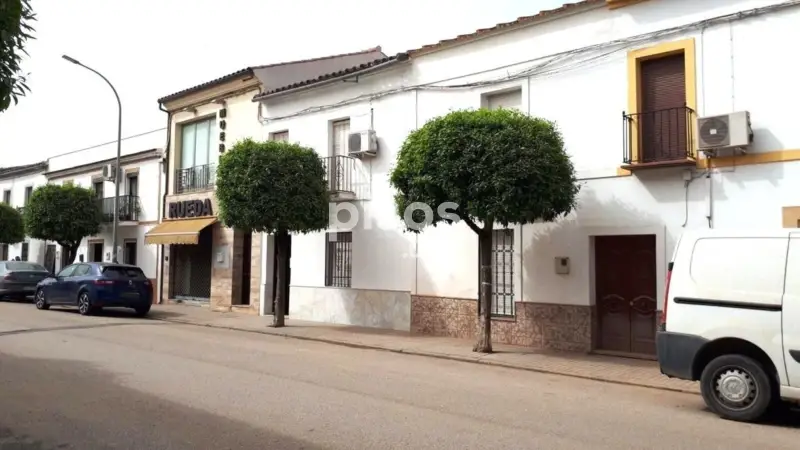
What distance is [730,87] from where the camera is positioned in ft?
33.1

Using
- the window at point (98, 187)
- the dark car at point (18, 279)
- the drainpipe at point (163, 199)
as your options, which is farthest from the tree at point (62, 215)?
the drainpipe at point (163, 199)

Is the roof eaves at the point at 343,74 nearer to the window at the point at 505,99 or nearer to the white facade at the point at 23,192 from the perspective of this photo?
the window at the point at 505,99

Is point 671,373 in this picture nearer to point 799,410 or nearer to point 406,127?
point 799,410

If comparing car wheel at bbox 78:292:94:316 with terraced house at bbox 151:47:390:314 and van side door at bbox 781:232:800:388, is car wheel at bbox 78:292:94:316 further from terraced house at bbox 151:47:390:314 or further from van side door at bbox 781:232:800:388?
van side door at bbox 781:232:800:388

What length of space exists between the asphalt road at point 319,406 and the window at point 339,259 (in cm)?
486

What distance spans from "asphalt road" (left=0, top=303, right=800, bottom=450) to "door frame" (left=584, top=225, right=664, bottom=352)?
8.21ft

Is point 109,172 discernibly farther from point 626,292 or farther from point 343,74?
point 626,292

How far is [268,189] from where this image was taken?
1359 centimetres

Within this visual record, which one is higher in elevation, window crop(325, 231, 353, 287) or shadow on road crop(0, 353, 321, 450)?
window crop(325, 231, 353, 287)

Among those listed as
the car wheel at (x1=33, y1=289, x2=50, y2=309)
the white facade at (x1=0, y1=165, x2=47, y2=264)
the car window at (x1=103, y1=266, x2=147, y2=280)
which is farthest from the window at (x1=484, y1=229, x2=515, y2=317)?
the white facade at (x1=0, y1=165, x2=47, y2=264)

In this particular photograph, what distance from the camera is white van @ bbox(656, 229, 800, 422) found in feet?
21.1

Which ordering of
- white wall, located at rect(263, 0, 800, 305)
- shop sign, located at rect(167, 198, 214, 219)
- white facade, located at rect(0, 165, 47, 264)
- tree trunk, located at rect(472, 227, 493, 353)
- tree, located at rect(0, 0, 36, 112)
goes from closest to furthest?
tree, located at rect(0, 0, 36, 112) → white wall, located at rect(263, 0, 800, 305) → tree trunk, located at rect(472, 227, 493, 353) → shop sign, located at rect(167, 198, 214, 219) → white facade, located at rect(0, 165, 47, 264)

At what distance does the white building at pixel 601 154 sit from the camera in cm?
987

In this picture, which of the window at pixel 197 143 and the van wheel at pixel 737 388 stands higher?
the window at pixel 197 143
